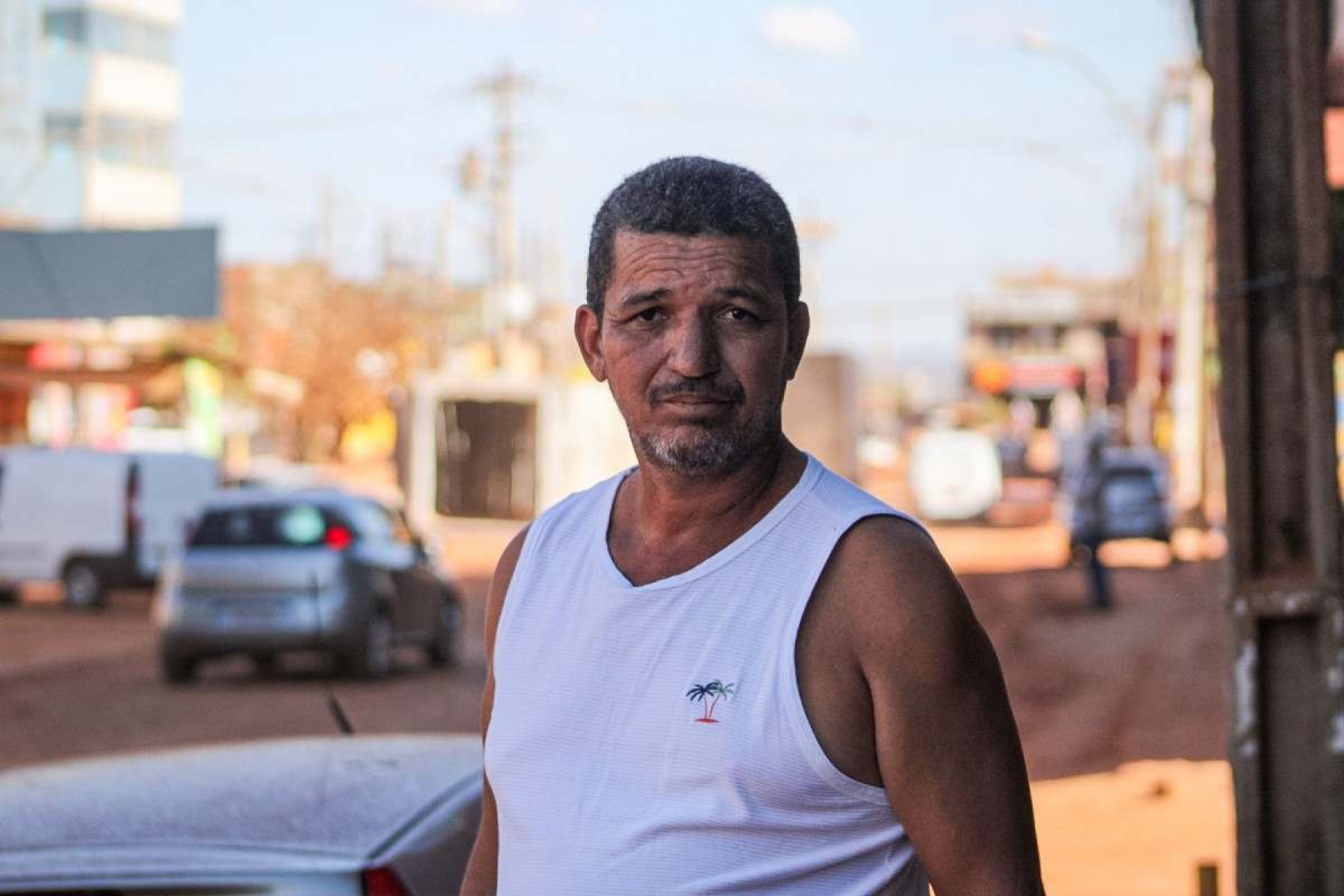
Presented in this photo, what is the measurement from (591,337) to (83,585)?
82.2 ft

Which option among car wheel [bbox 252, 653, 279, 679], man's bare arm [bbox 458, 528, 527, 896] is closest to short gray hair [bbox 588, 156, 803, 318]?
man's bare arm [bbox 458, 528, 527, 896]

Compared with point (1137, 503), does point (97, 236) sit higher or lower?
higher

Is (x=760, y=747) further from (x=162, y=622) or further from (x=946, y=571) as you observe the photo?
(x=162, y=622)

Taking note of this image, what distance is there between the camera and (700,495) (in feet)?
8.38

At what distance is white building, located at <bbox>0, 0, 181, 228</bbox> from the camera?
5206 centimetres

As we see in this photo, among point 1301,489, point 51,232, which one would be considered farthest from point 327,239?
point 1301,489

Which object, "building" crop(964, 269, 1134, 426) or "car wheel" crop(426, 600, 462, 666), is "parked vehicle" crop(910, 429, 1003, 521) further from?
"building" crop(964, 269, 1134, 426)

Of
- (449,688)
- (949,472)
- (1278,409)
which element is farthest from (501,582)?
(949,472)

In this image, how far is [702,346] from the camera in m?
2.49

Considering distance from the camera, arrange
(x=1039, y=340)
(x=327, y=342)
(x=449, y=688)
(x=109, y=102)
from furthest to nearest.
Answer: (x=1039, y=340) → (x=327, y=342) → (x=109, y=102) → (x=449, y=688)

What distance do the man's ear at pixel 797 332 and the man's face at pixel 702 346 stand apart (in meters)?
0.03

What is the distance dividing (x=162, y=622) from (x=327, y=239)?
163 feet

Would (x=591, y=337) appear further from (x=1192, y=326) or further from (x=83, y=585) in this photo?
(x=1192, y=326)

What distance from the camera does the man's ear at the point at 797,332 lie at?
8.53 feet
